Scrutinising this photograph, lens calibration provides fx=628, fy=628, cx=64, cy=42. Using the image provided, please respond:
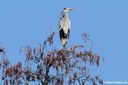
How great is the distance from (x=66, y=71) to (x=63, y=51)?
0.57 meters

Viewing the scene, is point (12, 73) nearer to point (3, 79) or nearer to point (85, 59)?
point (3, 79)

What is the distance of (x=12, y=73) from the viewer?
15.6 meters

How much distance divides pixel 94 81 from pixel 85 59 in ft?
1.98

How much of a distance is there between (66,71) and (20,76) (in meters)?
1.19

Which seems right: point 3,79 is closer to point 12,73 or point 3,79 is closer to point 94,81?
point 12,73

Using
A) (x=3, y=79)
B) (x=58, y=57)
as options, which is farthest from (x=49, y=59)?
(x=3, y=79)

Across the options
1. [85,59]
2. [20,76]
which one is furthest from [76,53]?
[20,76]

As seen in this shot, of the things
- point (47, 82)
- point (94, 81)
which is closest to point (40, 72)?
point (47, 82)

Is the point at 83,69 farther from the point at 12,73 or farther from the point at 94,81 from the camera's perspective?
the point at 12,73

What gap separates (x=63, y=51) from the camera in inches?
629

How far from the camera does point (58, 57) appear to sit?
15609 mm

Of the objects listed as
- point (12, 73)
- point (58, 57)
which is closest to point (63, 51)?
point (58, 57)

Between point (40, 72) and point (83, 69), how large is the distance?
3.60ft

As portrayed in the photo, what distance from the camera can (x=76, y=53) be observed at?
1622cm
